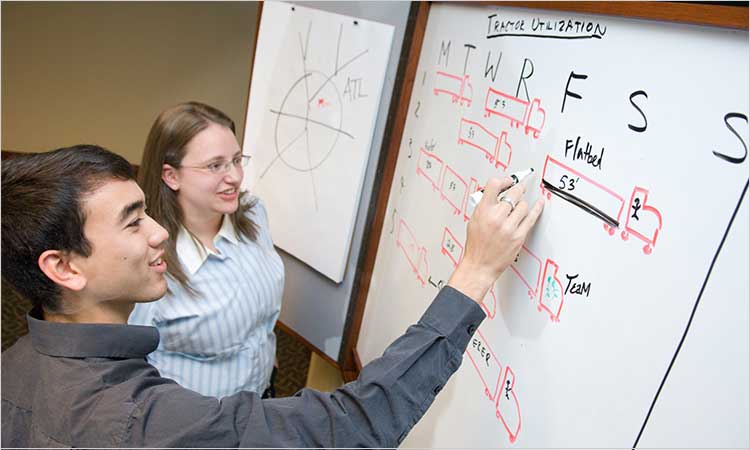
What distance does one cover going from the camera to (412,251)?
119cm

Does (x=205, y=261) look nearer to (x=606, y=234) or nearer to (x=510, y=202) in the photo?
(x=510, y=202)

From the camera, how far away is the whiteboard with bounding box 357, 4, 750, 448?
0.52 metres

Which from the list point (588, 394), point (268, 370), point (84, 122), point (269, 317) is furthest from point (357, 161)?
point (84, 122)

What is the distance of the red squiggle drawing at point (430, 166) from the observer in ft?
3.63

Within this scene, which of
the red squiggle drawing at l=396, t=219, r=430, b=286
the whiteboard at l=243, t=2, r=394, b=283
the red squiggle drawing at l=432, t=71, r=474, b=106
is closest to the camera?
the red squiggle drawing at l=432, t=71, r=474, b=106

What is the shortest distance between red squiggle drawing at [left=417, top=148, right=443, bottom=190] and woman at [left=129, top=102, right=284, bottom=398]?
43cm

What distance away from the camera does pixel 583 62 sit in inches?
27.9

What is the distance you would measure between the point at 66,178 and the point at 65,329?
21 cm

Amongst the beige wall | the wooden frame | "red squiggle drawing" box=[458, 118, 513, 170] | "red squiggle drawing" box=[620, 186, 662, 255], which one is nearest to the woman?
the wooden frame

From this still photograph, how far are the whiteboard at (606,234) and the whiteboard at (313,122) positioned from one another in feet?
1.46

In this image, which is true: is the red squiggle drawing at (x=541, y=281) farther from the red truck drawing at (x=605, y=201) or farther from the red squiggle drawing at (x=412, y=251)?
the red squiggle drawing at (x=412, y=251)

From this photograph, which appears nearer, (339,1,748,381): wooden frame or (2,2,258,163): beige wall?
(339,1,748,381): wooden frame

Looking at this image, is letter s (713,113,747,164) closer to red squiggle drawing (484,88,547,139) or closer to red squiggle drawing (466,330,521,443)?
red squiggle drawing (484,88,547,139)

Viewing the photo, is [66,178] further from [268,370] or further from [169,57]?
[169,57]
